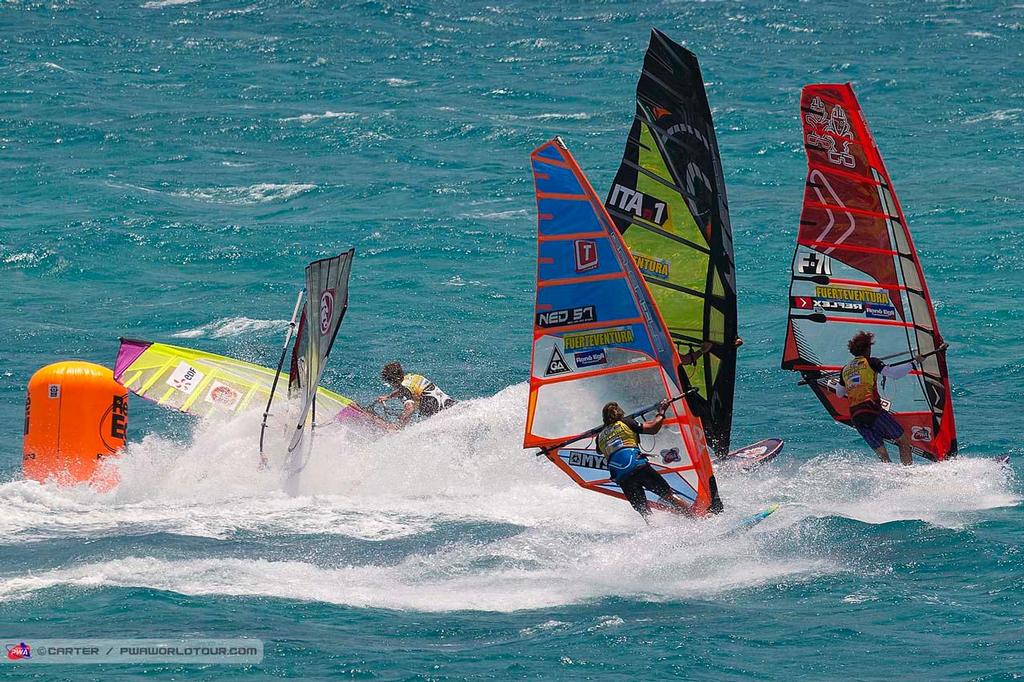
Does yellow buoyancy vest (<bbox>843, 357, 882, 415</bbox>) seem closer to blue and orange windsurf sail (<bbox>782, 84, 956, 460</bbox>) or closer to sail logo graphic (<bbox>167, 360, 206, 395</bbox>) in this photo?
blue and orange windsurf sail (<bbox>782, 84, 956, 460</bbox>)

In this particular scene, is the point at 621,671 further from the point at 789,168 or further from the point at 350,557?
the point at 789,168

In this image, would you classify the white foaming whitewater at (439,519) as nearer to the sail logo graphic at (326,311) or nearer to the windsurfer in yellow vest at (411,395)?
the windsurfer in yellow vest at (411,395)

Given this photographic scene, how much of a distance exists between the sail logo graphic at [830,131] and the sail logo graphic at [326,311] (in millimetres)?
5277

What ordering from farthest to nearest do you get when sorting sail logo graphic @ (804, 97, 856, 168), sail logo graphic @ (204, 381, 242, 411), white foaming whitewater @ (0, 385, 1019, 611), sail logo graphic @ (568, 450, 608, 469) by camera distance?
sail logo graphic @ (204, 381, 242, 411), sail logo graphic @ (804, 97, 856, 168), sail logo graphic @ (568, 450, 608, 469), white foaming whitewater @ (0, 385, 1019, 611)

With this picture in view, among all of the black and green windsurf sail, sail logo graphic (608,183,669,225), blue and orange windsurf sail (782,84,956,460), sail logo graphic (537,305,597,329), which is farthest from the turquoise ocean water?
sail logo graphic (608,183,669,225)

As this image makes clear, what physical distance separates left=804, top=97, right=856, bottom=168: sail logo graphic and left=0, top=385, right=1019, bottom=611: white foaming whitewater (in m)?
3.29

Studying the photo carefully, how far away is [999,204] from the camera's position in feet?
95.1

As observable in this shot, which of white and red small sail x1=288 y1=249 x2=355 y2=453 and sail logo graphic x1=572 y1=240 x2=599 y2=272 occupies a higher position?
sail logo graphic x1=572 y1=240 x2=599 y2=272

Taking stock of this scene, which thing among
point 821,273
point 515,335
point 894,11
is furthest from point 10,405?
point 894,11

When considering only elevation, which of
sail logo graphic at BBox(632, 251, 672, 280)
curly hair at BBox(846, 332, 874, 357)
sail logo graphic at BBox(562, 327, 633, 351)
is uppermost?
sail logo graphic at BBox(632, 251, 672, 280)

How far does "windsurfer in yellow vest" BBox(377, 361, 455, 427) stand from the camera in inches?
645

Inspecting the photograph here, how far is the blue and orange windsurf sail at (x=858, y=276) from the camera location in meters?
14.9

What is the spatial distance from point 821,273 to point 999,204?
49.8 ft

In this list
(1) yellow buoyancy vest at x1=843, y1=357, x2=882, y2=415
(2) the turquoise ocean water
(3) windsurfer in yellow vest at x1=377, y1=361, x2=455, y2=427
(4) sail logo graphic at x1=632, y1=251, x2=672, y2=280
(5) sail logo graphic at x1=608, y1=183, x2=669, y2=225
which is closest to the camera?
(2) the turquoise ocean water
